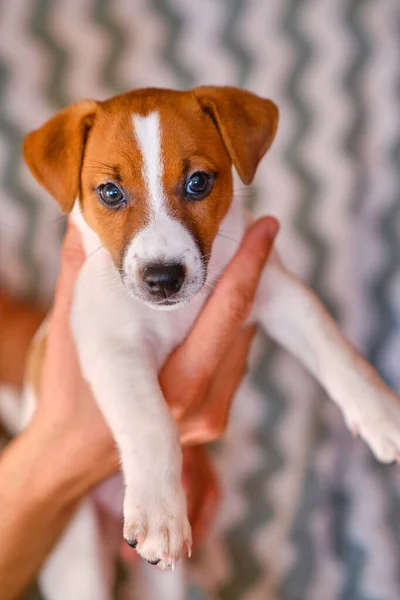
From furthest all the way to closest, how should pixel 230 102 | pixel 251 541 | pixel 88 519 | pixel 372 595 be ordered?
pixel 251 541 < pixel 372 595 < pixel 88 519 < pixel 230 102

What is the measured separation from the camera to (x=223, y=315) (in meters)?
1.54

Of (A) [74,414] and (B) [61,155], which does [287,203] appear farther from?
(A) [74,414]

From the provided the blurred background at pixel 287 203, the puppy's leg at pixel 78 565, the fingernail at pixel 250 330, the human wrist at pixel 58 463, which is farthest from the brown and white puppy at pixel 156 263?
the blurred background at pixel 287 203

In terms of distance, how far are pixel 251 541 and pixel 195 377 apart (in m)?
1.17

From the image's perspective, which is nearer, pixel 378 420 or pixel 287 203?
pixel 378 420

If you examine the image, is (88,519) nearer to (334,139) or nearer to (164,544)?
(164,544)

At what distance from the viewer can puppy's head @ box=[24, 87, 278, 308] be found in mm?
1315

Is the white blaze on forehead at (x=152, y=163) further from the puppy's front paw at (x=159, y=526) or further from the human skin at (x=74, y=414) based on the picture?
the puppy's front paw at (x=159, y=526)

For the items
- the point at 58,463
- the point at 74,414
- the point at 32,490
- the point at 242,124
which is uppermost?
the point at 242,124

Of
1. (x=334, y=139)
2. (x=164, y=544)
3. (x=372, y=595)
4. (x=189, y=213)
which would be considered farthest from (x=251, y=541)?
(x=334, y=139)

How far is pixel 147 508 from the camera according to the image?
3.91 feet

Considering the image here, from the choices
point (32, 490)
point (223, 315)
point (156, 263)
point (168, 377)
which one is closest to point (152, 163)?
point (156, 263)

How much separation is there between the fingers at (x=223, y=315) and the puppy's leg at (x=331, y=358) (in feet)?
0.32

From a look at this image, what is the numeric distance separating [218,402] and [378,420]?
1.69ft
